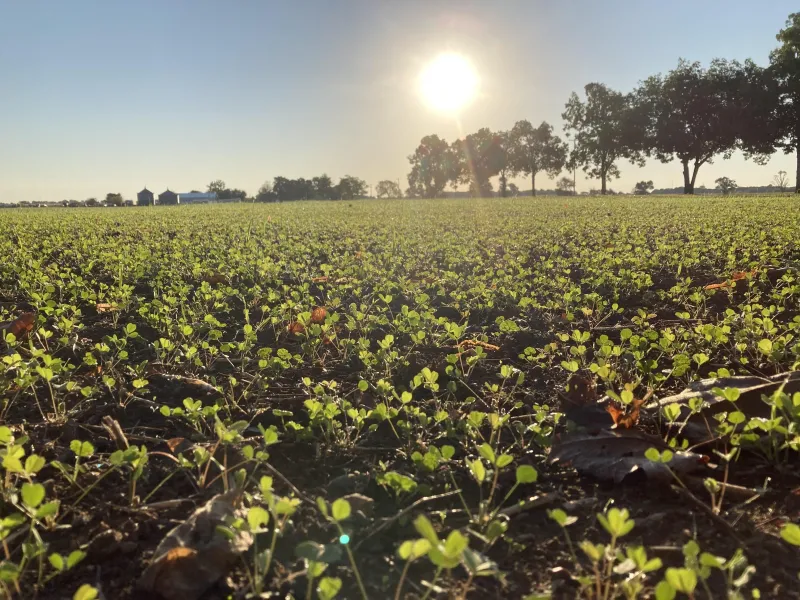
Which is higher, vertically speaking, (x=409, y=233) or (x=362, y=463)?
(x=409, y=233)

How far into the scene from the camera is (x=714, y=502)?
141cm

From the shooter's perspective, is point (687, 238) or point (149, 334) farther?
point (687, 238)

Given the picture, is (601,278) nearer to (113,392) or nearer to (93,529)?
(113,392)

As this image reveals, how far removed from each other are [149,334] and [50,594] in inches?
82.5

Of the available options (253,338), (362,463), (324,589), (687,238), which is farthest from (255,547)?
(687,238)

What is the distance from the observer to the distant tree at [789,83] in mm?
33781

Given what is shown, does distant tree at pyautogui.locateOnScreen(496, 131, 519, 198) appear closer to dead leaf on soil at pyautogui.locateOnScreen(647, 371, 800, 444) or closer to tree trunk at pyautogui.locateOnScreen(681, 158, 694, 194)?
tree trunk at pyautogui.locateOnScreen(681, 158, 694, 194)

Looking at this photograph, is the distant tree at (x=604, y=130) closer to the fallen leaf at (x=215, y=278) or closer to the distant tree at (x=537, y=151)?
the distant tree at (x=537, y=151)

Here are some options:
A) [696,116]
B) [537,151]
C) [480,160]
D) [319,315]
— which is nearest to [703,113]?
[696,116]

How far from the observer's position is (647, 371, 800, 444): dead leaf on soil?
177cm

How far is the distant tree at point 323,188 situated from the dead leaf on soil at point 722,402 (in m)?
95.3

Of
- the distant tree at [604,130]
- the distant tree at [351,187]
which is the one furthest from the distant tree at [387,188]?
the distant tree at [604,130]

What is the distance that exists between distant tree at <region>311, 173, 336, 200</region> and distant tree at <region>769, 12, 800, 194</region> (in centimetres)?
6814

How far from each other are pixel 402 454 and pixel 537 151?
234 ft
